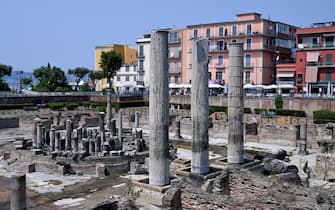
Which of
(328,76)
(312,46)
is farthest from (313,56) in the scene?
(328,76)

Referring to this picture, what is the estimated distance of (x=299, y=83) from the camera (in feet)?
157

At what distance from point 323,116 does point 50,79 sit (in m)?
56.7

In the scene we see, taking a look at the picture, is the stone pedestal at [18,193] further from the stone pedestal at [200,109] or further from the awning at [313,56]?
the awning at [313,56]

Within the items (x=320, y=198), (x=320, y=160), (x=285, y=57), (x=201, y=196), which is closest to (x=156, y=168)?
(x=201, y=196)

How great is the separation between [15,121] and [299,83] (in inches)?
1264

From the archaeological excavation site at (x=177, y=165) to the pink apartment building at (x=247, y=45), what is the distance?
2275 centimetres

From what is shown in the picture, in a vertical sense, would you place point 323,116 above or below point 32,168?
above

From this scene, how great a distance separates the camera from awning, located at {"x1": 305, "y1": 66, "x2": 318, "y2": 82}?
45.5 meters

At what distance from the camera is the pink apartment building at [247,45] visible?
52.8 m

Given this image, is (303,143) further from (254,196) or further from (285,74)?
(285,74)

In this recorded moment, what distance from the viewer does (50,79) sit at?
7875 centimetres

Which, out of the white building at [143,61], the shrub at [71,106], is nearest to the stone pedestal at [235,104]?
the shrub at [71,106]

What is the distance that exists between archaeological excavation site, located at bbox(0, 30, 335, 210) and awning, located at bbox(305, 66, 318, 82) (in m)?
18.1

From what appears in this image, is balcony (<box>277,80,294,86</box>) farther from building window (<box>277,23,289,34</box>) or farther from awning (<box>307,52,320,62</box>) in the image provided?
building window (<box>277,23,289,34</box>)
